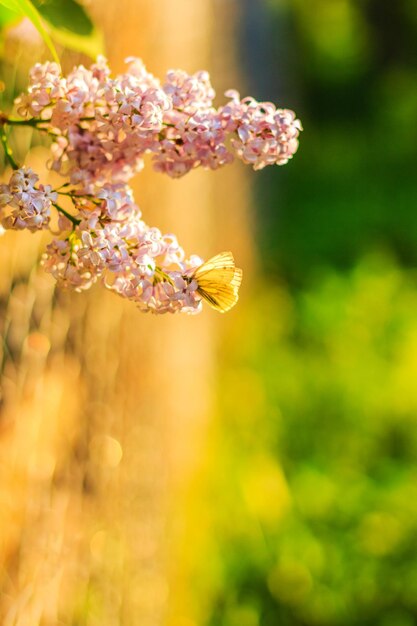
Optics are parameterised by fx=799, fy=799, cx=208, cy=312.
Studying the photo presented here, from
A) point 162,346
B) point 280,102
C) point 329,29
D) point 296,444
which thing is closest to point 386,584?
point 296,444

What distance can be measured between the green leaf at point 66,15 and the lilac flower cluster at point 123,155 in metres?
0.10

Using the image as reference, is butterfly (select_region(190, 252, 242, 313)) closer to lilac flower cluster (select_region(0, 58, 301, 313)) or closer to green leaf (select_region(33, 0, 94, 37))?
lilac flower cluster (select_region(0, 58, 301, 313))

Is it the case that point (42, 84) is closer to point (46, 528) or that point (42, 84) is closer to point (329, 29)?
point (46, 528)

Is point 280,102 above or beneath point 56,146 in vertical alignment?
above

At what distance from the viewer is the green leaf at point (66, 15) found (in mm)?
759

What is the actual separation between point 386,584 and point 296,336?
1490mm

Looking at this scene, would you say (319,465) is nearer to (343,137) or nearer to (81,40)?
(81,40)

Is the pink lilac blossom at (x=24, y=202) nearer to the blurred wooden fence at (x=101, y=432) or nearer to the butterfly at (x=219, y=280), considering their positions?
the butterfly at (x=219, y=280)

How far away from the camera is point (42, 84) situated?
66cm

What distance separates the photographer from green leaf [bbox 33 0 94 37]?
0.76 m

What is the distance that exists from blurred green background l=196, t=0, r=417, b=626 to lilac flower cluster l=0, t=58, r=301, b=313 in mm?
1467

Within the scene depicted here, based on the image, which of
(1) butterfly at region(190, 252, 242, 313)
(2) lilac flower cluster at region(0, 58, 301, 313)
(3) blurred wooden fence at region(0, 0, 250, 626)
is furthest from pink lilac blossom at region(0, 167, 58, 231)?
(3) blurred wooden fence at region(0, 0, 250, 626)

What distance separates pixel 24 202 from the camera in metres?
0.60

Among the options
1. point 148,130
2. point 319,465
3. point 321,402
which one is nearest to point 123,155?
point 148,130
